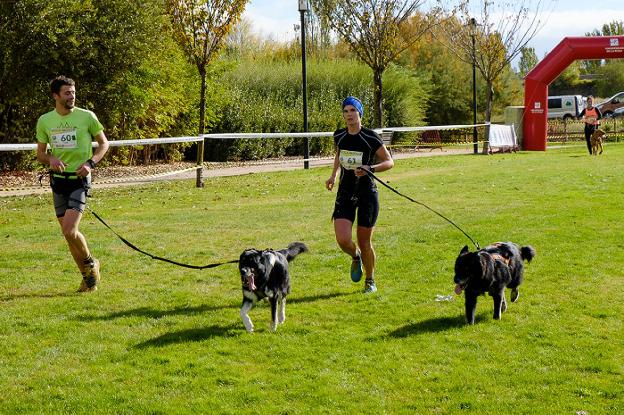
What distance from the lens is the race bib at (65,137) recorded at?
7.56m

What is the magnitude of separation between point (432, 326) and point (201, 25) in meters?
14.3

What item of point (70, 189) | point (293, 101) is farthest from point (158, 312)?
point (293, 101)

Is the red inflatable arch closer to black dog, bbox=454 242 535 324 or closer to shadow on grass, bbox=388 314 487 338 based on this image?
black dog, bbox=454 242 535 324

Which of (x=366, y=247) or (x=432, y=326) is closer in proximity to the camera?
(x=432, y=326)

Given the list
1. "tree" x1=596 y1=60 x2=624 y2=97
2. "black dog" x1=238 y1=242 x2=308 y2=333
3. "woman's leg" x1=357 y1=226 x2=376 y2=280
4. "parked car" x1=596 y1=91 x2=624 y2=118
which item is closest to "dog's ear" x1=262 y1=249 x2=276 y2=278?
"black dog" x1=238 y1=242 x2=308 y2=333

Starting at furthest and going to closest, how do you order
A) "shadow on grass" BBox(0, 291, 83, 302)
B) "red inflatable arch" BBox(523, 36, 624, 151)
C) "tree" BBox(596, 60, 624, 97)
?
"tree" BBox(596, 60, 624, 97)
"red inflatable arch" BBox(523, 36, 624, 151)
"shadow on grass" BBox(0, 291, 83, 302)

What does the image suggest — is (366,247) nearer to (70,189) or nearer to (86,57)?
(70,189)

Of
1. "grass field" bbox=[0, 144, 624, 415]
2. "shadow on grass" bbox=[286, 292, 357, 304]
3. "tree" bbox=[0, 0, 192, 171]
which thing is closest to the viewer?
"grass field" bbox=[0, 144, 624, 415]

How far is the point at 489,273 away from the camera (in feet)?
20.6

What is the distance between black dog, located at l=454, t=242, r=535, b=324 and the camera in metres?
6.21

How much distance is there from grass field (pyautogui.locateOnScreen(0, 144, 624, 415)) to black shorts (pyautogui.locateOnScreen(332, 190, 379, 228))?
0.79 m

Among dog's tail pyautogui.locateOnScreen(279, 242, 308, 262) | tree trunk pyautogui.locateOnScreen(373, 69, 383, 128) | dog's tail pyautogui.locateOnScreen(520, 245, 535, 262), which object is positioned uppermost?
tree trunk pyautogui.locateOnScreen(373, 69, 383, 128)

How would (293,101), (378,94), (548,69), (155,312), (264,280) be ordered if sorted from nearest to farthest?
(264,280)
(155,312)
(378,94)
(548,69)
(293,101)

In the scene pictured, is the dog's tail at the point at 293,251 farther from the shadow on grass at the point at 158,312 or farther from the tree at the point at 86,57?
the tree at the point at 86,57
